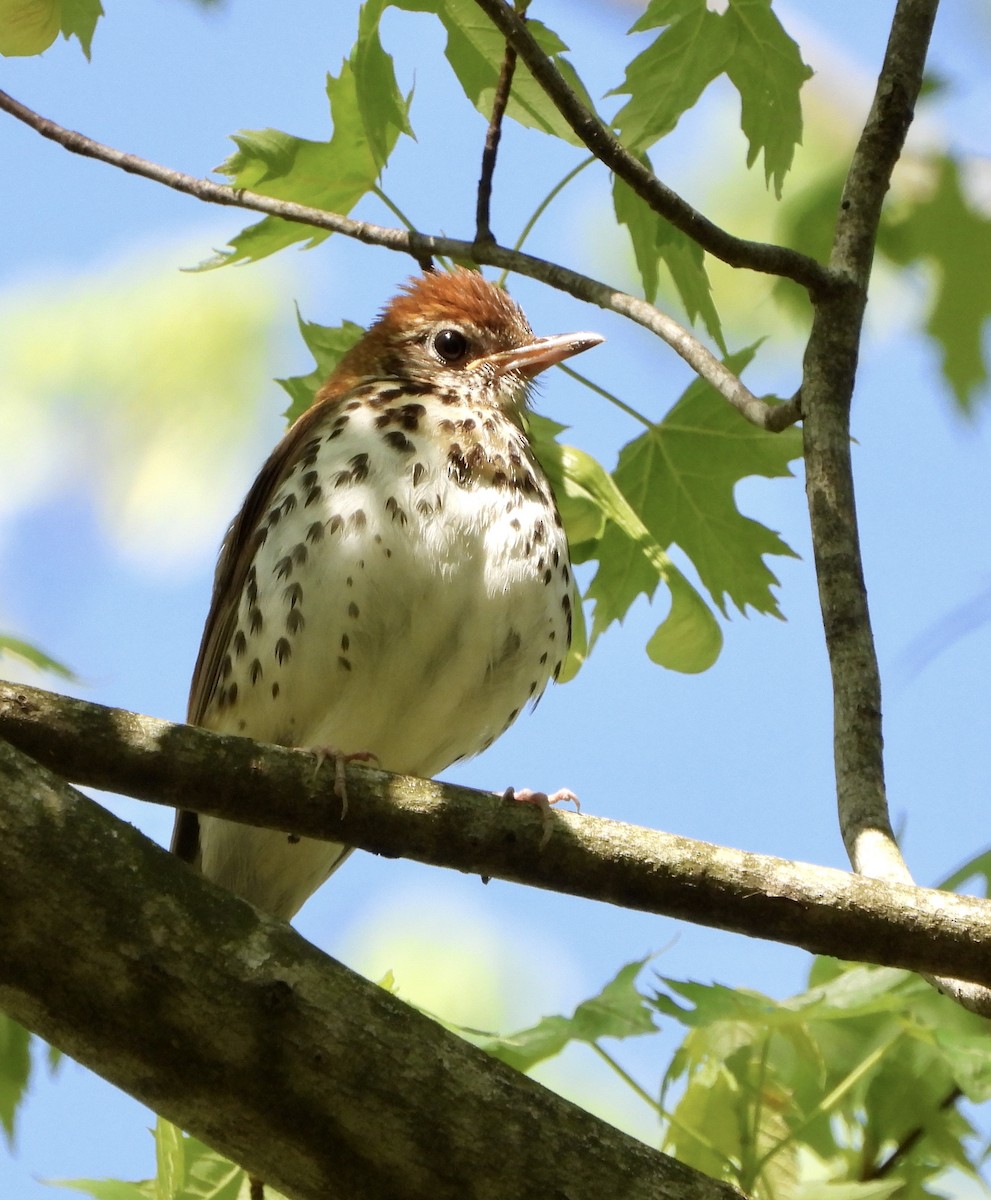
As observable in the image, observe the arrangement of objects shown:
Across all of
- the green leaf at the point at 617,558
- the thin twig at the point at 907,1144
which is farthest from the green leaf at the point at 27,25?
the thin twig at the point at 907,1144

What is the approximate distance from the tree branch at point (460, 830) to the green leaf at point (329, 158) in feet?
6.12

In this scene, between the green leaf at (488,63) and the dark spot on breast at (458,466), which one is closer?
the green leaf at (488,63)

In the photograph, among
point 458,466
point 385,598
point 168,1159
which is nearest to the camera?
point 168,1159

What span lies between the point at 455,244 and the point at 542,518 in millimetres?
981

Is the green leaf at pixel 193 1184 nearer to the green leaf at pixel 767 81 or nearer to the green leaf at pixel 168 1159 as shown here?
the green leaf at pixel 168 1159

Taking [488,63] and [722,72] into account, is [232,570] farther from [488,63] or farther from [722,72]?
[722,72]

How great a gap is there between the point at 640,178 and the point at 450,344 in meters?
2.11

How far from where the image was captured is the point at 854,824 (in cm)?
334

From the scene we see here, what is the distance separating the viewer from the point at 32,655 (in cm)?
442

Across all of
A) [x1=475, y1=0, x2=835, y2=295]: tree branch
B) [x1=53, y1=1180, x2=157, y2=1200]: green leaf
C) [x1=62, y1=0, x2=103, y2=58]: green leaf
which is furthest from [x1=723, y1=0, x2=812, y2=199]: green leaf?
[x1=53, y1=1180, x2=157, y2=1200]: green leaf

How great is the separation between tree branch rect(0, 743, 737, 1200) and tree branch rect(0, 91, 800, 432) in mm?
1849

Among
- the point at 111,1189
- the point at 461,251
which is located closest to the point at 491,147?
the point at 461,251

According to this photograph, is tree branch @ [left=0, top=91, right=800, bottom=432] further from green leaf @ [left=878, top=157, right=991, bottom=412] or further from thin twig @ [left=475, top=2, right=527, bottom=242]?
green leaf @ [left=878, top=157, right=991, bottom=412]

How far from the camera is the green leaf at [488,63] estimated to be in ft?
13.6
